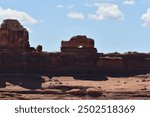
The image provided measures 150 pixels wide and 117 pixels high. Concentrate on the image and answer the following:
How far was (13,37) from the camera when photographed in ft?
175

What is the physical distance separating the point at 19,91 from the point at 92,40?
46.8 ft

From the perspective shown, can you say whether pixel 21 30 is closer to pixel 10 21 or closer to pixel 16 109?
pixel 10 21

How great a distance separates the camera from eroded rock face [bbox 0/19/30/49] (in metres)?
53.1

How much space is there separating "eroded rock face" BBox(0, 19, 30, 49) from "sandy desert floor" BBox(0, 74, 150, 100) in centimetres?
545

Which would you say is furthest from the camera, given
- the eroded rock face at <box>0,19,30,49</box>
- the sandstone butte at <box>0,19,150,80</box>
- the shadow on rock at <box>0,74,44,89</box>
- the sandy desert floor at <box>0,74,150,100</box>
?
the eroded rock face at <box>0,19,30,49</box>

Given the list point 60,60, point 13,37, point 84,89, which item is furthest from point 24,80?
point 84,89

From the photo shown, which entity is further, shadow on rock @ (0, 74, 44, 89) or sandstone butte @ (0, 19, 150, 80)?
sandstone butte @ (0, 19, 150, 80)

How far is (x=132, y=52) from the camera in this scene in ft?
178

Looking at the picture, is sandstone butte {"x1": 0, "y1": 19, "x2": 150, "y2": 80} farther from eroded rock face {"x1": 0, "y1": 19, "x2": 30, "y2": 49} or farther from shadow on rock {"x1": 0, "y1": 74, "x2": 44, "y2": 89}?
shadow on rock {"x1": 0, "y1": 74, "x2": 44, "y2": 89}

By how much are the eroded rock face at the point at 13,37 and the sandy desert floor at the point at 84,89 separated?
5450mm

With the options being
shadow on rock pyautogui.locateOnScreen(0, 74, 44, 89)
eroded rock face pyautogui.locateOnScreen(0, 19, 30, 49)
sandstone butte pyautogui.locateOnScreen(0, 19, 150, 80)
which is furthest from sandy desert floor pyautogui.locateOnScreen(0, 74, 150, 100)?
eroded rock face pyautogui.locateOnScreen(0, 19, 30, 49)

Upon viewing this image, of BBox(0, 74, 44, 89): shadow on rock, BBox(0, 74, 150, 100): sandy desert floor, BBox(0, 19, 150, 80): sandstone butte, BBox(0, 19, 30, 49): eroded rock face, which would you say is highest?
BBox(0, 19, 30, 49): eroded rock face

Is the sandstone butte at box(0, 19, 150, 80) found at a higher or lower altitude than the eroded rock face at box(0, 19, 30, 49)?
lower

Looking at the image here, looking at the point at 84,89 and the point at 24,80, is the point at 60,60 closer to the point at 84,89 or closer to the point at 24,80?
the point at 24,80
